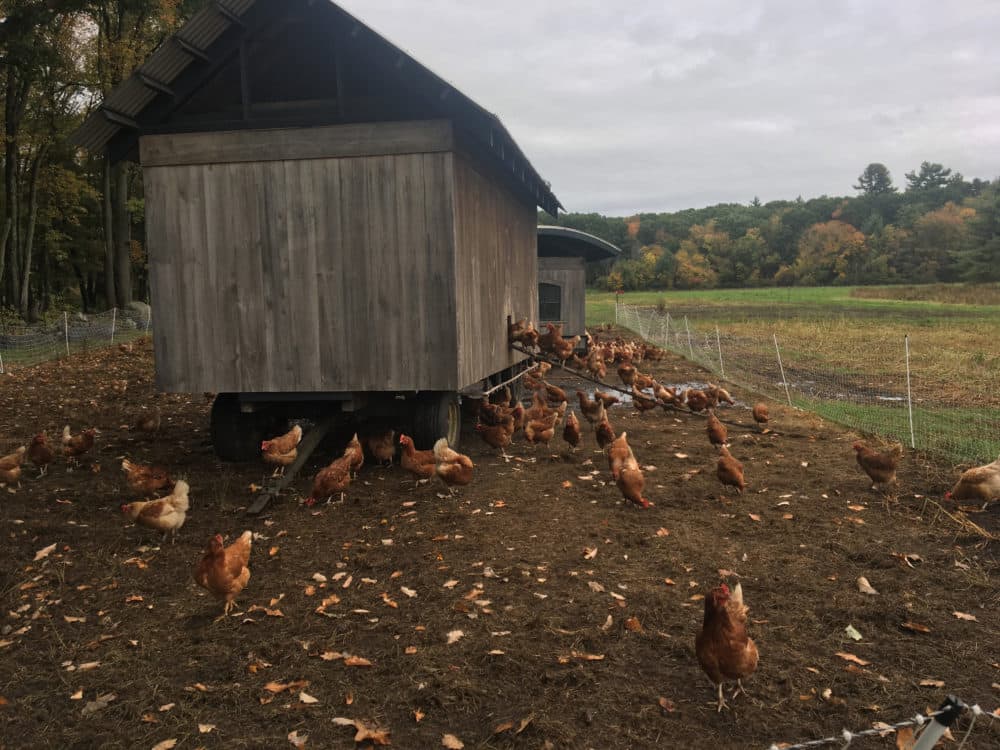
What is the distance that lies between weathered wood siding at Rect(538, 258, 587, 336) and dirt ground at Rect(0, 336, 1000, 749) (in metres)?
14.8

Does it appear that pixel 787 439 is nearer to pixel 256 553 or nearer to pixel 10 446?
pixel 256 553

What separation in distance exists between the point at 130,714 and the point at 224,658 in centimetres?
57

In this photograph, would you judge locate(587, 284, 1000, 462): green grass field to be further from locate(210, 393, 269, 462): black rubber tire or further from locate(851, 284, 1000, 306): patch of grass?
locate(210, 393, 269, 462): black rubber tire

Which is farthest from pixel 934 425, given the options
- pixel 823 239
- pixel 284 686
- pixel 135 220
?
pixel 823 239

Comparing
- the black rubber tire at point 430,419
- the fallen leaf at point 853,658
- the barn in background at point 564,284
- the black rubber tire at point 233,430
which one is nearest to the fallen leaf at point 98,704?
the fallen leaf at point 853,658

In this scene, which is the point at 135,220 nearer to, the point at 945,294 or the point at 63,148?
the point at 63,148

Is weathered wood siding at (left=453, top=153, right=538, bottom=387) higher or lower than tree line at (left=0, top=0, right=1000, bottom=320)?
lower

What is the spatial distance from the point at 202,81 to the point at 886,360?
16.5 meters

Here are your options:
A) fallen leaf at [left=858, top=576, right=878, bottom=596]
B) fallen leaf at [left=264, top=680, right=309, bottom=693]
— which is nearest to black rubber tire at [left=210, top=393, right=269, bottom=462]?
fallen leaf at [left=264, top=680, right=309, bottom=693]

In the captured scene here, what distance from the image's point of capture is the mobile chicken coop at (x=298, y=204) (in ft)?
23.0

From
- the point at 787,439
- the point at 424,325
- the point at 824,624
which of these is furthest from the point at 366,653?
the point at 787,439

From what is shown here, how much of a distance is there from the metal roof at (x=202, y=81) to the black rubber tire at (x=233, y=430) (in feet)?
10.5

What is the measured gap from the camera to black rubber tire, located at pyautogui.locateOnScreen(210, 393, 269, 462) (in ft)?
25.8

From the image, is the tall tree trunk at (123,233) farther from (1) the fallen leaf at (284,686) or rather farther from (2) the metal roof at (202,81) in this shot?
(1) the fallen leaf at (284,686)
